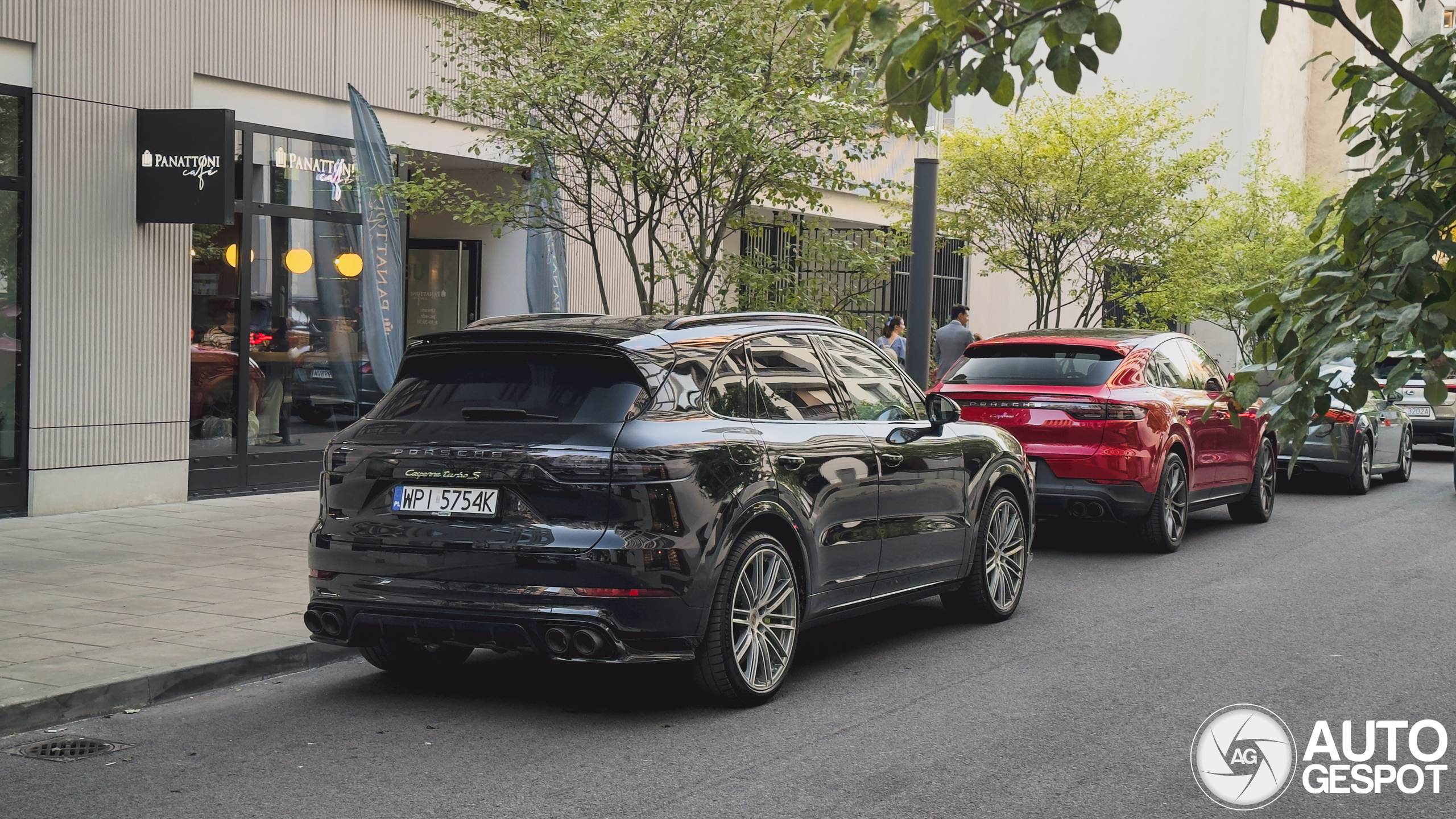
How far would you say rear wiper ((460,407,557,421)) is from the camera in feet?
19.9

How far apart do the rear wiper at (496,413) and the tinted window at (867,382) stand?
5.95ft

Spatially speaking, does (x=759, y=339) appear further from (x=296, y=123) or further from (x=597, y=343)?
(x=296, y=123)

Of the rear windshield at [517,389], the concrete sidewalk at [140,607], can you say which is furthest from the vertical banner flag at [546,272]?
the rear windshield at [517,389]

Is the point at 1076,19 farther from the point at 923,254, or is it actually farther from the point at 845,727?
the point at 923,254

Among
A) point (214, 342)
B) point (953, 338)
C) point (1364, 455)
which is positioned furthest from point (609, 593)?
point (953, 338)

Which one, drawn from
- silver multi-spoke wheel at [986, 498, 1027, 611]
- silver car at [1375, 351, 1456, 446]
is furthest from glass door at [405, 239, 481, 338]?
silver car at [1375, 351, 1456, 446]

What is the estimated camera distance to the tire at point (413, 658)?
6855mm

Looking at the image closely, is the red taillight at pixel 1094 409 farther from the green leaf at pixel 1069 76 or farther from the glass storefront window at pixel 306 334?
the green leaf at pixel 1069 76

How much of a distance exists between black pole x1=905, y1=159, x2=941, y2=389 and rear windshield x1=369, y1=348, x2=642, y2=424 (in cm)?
762

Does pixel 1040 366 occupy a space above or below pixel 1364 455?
above

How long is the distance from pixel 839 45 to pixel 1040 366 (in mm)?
8440

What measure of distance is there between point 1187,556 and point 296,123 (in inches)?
353

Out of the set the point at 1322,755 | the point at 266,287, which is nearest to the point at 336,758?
the point at 1322,755

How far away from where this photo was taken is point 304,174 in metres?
14.0
